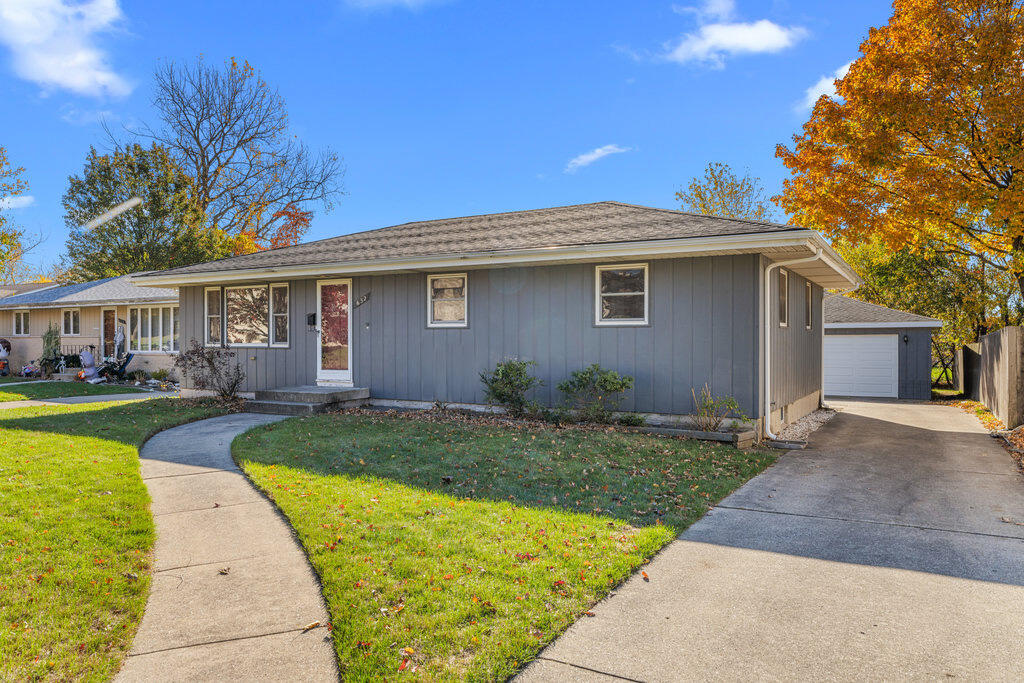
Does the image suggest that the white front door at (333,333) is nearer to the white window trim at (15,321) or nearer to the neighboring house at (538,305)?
the neighboring house at (538,305)

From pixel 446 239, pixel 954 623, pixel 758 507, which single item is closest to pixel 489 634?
pixel 954 623

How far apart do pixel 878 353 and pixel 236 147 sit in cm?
2888

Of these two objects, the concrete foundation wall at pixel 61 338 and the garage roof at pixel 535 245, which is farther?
the concrete foundation wall at pixel 61 338

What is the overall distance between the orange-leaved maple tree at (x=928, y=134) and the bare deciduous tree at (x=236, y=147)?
25155mm

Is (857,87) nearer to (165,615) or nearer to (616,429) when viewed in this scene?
(616,429)

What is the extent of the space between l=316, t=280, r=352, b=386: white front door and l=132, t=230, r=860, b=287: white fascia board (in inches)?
21.0

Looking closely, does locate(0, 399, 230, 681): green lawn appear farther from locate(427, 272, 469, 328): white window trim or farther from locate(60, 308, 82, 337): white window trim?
locate(60, 308, 82, 337): white window trim

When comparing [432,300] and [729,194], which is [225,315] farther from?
[729,194]

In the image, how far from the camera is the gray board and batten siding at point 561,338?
28.6 feet

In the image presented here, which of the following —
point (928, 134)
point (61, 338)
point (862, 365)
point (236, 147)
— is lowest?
point (862, 365)

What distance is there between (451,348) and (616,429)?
3.53m

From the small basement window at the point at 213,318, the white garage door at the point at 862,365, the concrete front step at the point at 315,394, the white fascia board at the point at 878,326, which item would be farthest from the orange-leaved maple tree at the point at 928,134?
the small basement window at the point at 213,318

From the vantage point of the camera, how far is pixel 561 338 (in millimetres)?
9898

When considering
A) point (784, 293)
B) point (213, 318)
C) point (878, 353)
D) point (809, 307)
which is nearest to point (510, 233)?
point (784, 293)
